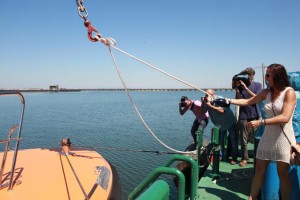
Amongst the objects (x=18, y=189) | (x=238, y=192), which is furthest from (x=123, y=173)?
(x=18, y=189)

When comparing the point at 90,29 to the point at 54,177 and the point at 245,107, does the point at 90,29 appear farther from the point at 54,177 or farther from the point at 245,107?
the point at 245,107

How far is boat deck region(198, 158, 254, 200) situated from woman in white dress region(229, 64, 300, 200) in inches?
47.3

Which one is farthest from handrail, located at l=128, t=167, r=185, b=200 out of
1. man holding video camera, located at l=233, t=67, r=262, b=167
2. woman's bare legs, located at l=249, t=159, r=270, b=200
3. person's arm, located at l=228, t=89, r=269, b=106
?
man holding video camera, located at l=233, t=67, r=262, b=167

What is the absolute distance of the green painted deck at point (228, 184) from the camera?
411 cm

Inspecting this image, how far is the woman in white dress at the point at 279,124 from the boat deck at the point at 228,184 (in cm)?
120

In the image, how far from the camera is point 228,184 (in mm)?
4559

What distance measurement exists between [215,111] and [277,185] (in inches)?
99.9

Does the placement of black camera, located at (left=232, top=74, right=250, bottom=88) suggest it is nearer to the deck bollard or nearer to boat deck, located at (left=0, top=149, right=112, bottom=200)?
the deck bollard

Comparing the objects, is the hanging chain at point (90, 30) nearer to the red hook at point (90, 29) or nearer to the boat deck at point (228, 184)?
the red hook at point (90, 29)

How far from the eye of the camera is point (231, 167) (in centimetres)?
549

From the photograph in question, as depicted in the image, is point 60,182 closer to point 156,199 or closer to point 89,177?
point 89,177

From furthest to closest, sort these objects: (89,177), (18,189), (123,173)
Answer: (123,173)
(89,177)
(18,189)

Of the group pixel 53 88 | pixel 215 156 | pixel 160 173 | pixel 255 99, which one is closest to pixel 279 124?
pixel 255 99

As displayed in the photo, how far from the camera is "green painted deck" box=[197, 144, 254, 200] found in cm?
411
